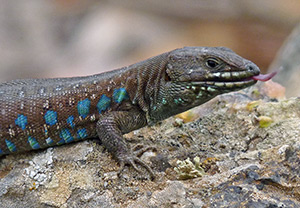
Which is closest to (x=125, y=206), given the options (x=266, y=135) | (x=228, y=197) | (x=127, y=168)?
(x=127, y=168)

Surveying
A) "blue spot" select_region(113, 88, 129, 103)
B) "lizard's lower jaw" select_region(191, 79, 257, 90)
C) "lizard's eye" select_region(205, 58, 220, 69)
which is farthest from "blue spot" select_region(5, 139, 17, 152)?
"lizard's eye" select_region(205, 58, 220, 69)

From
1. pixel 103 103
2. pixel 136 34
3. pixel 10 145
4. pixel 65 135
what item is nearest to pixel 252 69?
pixel 103 103

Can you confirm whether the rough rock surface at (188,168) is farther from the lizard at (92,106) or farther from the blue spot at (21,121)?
the blue spot at (21,121)

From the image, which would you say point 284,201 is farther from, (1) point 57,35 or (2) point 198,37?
(1) point 57,35

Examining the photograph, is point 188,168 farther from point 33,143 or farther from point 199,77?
point 33,143

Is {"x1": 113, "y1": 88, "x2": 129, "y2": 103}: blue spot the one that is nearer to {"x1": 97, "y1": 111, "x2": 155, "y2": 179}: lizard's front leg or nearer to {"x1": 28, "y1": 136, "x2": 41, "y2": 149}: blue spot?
{"x1": 97, "y1": 111, "x2": 155, "y2": 179}: lizard's front leg

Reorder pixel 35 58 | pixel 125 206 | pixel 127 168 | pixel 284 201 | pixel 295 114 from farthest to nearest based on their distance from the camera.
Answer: pixel 35 58 → pixel 295 114 → pixel 127 168 → pixel 125 206 → pixel 284 201

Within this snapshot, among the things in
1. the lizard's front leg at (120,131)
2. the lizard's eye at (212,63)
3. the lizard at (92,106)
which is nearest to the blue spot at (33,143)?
the lizard at (92,106)
